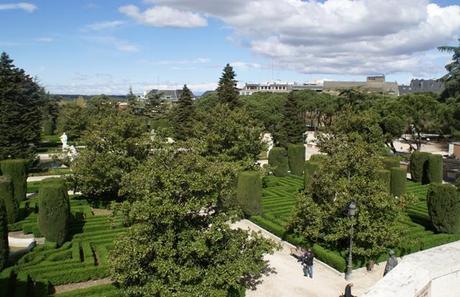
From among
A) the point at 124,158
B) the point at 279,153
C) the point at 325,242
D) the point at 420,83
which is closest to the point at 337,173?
the point at 325,242

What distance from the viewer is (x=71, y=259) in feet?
55.3

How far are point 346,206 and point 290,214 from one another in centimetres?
357

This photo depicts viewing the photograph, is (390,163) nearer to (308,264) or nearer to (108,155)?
(308,264)

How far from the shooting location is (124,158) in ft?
80.0

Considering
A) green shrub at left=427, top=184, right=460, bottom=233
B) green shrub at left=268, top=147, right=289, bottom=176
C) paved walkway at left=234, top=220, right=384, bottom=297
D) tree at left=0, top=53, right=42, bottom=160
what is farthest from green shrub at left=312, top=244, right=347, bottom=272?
tree at left=0, top=53, right=42, bottom=160

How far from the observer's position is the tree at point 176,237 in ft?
38.3

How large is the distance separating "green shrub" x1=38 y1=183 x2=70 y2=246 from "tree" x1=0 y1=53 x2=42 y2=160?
18578 millimetres

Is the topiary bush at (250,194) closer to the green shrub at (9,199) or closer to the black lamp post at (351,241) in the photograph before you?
the black lamp post at (351,241)

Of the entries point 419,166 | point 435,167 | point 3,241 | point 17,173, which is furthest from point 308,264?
point 419,166

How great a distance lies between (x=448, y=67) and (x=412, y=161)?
31888 millimetres

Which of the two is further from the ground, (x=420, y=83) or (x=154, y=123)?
(x=420, y=83)

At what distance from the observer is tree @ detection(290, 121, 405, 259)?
1662cm

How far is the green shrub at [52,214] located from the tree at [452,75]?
175 feet

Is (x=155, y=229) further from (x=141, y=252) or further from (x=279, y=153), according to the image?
(x=279, y=153)
